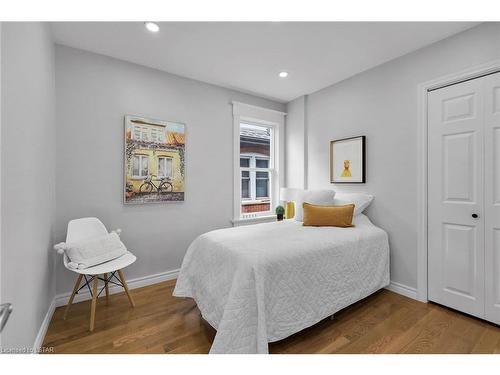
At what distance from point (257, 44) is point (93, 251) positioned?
240cm

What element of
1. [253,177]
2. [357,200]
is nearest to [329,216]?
[357,200]

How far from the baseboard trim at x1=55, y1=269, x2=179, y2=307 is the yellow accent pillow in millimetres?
1777

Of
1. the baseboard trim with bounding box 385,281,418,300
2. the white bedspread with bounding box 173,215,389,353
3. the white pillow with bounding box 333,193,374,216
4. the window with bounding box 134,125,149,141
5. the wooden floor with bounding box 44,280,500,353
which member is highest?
the window with bounding box 134,125,149,141

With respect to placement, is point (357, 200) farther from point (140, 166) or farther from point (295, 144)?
point (140, 166)

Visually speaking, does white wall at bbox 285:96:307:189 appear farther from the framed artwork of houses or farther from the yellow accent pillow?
the framed artwork of houses

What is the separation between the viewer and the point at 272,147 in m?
3.96

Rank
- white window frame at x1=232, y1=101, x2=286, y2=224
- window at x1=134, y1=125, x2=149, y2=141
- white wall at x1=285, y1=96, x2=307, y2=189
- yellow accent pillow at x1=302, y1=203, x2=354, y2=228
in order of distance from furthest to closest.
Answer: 1. white wall at x1=285, y1=96, x2=307, y2=189
2. white window frame at x1=232, y1=101, x2=286, y2=224
3. window at x1=134, y1=125, x2=149, y2=141
4. yellow accent pillow at x1=302, y1=203, x2=354, y2=228

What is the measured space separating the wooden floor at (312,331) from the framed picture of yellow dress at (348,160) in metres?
1.43

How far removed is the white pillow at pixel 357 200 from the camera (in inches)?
108

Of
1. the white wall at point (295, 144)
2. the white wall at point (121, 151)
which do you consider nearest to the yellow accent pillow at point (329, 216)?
the white wall at point (295, 144)

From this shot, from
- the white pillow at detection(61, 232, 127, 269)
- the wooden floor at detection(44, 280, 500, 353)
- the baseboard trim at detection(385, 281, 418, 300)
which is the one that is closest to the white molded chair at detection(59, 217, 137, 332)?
the white pillow at detection(61, 232, 127, 269)

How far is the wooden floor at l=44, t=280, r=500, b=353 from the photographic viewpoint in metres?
1.67

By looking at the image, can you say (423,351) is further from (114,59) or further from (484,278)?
(114,59)

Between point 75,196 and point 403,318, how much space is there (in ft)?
10.7
